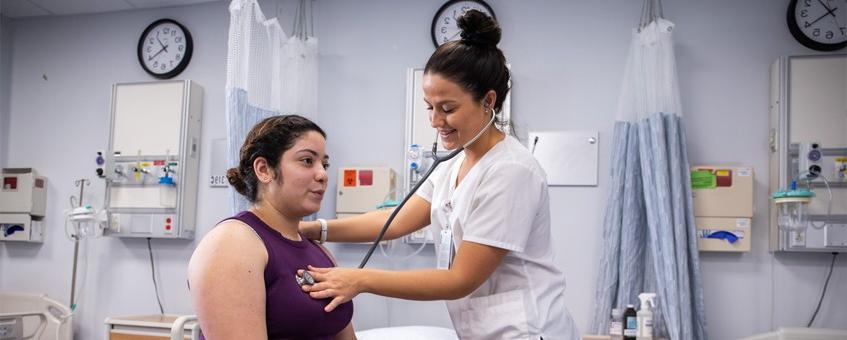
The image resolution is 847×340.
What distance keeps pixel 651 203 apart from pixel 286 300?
6.30ft

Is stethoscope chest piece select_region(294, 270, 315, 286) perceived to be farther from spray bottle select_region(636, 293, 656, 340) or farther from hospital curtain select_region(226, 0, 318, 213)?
spray bottle select_region(636, 293, 656, 340)

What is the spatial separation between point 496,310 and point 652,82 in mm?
1810

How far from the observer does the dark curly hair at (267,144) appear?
133cm

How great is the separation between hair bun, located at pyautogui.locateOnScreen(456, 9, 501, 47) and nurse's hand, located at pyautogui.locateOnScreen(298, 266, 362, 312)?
54 centimetres

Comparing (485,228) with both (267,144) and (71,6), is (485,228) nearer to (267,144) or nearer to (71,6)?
(267,144)

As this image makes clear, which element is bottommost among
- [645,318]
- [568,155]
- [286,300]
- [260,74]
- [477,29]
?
[645,318]

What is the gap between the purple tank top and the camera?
120 cm

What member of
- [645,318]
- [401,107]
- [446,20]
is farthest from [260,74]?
[645,318]

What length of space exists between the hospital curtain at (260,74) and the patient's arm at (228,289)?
1426 millimetres

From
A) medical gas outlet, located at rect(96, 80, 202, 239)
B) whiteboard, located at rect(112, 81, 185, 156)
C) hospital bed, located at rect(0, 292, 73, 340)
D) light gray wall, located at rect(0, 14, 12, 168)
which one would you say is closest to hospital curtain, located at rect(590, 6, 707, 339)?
medical gas outlet, located at rect(96, 80, 202, 239)

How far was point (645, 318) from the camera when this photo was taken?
253 cm

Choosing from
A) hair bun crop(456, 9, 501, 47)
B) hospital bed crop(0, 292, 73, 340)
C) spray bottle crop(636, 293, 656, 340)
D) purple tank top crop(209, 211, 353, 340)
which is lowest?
hospital bed crop(0, 292, 73, 340)

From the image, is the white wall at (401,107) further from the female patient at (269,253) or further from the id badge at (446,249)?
the female patient at (269,253)

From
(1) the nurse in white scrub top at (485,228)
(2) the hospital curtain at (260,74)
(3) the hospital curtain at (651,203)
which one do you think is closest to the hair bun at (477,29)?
(1) the nurse in white scrub top at (485,228)
